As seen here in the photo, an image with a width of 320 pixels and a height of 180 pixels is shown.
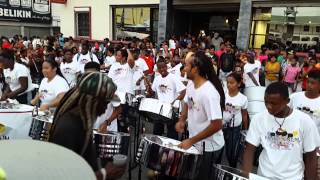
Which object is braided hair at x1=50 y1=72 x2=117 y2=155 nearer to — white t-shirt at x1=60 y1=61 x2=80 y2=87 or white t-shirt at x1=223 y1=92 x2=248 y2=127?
white t-shirt at x1=223 y1=92 x2=248 y2=127

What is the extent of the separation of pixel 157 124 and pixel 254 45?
9067 millimetres

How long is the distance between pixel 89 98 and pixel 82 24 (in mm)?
17674

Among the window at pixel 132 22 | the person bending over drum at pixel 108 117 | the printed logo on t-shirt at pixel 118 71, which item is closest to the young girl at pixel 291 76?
the printed logo on t-shirt at pixel 118 71

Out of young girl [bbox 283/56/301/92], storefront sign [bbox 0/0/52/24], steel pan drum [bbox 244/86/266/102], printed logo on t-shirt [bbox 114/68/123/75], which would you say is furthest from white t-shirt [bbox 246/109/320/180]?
storefront sign [bbox 0/0/52/24]

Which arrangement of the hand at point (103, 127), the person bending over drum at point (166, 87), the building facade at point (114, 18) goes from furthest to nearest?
1. the building facade at point (114, 18)
2. the person bending over drum at point (166, 87)
3. the hand at point (103, 127)

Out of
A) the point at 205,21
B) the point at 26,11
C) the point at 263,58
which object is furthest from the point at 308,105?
the point at 26,11

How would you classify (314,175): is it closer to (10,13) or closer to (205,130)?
(205,130)

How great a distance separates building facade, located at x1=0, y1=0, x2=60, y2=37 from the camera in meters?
22.3

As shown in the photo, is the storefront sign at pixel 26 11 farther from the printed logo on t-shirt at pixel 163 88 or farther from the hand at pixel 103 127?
the hand at pixel 103 127

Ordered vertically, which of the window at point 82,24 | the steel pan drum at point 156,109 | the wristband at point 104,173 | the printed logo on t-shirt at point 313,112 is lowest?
the steel pan drum at point 156,109

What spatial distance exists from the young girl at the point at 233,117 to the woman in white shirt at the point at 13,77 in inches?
104

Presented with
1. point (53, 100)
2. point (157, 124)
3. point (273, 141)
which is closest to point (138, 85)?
point (157, 124)

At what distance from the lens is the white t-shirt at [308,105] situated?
3369 millimetres

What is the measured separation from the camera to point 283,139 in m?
2.29
